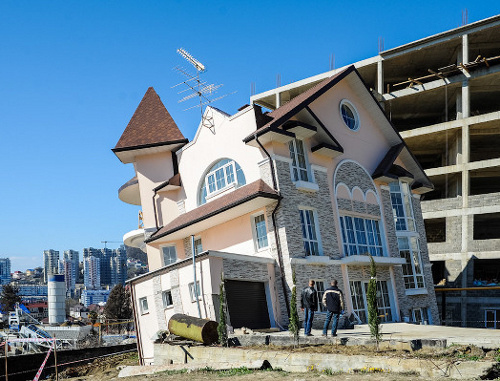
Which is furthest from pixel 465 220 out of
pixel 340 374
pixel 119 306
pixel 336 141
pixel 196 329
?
A: pixel 119 306

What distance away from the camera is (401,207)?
95.5 feet

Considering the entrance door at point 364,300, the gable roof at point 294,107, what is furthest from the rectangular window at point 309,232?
the gable roof at point 294,107

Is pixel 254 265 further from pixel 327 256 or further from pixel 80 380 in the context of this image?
pixel 80 380

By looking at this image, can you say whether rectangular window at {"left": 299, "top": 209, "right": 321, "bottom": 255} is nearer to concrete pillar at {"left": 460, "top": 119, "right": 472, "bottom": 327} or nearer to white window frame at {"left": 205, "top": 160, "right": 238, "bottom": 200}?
white window frame at {"left": 205, "top": 160, "right": 238, "bottom": 200}

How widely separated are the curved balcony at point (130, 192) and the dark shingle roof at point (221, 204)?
4988 mm

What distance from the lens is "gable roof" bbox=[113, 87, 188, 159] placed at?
2781 cm

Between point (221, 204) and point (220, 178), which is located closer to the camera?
point (221, 204)

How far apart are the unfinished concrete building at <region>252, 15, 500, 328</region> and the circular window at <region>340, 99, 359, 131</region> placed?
15.3 metres

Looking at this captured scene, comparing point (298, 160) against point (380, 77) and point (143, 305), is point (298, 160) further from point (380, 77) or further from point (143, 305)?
point (380, 77)

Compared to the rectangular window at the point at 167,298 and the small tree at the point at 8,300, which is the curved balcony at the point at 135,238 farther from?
the small tree at the point at 8,300

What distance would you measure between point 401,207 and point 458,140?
1707cm

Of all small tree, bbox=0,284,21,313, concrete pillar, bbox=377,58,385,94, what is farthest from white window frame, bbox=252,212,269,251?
small tree, bbox=0,284,21,313

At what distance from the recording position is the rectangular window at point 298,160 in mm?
22797

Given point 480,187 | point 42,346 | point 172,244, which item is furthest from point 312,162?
point 480,187
